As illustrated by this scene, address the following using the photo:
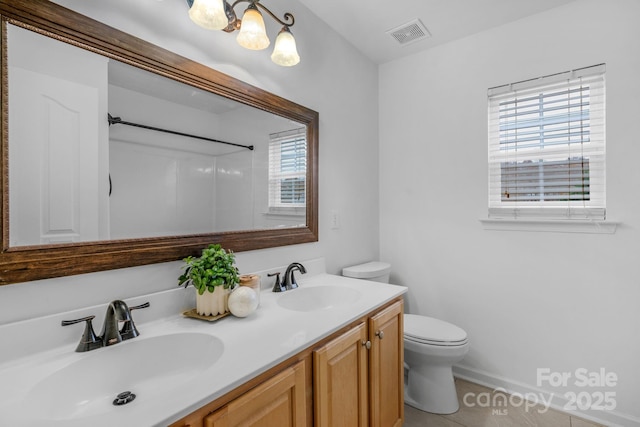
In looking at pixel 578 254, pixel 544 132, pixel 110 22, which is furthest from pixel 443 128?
pixel 110 22

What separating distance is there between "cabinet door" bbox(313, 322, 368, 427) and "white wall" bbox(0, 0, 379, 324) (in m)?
0.62

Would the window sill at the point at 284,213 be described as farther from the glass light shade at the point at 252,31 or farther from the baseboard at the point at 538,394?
the baseboard at the point at 538,394

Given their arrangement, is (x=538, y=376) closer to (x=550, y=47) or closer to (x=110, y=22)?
(x=550, y=47)

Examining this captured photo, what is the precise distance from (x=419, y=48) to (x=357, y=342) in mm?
2146

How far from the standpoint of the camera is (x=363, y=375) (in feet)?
4.25

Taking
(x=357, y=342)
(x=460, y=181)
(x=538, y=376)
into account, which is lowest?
(x=538, y=376)

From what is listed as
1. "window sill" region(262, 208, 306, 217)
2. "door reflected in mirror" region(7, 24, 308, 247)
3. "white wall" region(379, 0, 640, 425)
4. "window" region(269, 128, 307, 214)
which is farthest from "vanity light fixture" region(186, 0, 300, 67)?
"white wall" region(379, 0, 640, 425)

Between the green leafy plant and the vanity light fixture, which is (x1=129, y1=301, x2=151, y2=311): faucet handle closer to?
the green leafy plant

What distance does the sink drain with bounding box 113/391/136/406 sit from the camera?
824 millimetres

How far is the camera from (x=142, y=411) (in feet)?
2.07

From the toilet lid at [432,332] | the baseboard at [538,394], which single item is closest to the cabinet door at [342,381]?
the toilet lid at [432,332]

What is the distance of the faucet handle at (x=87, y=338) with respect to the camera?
35.6 inches

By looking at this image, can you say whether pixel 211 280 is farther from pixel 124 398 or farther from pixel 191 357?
pixel 124 398

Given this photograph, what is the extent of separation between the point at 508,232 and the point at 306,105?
1545mm
